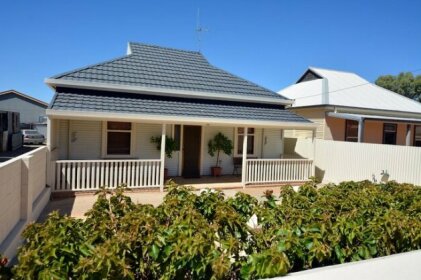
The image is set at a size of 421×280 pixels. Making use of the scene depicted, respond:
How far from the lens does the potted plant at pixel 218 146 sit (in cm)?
1314

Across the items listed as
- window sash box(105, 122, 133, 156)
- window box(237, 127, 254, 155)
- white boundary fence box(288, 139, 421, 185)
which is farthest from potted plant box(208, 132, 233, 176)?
white boundary fence box(288, 139, 421, 185)

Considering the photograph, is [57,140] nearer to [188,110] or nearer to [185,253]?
[188,110]

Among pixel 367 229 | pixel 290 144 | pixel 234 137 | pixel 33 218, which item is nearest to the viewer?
pixel 367 229

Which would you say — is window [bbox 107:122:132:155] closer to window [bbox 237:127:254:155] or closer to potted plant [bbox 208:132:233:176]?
potted plant [bbox 208:132:233:176]

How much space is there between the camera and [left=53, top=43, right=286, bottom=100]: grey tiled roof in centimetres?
1205

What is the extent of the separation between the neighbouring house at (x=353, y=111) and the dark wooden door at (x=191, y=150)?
6.27 meters

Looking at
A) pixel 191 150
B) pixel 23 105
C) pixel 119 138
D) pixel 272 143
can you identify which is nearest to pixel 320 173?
pixel 272 143

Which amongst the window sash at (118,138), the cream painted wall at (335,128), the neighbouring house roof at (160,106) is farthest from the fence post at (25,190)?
the cream painted wall at (335,128)

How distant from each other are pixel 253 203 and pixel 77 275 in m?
2.55

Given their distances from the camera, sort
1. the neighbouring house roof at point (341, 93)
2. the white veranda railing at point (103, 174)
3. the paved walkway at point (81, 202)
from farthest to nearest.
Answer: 1. the neighbouring house roof at point (341, 93)
2. the white veranda railing at point (103, 174)
3. the paved walkway at point (81, 202)

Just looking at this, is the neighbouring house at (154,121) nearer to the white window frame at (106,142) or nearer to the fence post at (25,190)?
the white window frame at (106,142)

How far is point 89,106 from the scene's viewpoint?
33.1 feet

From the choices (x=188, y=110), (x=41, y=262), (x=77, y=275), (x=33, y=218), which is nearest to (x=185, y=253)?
(x=77, y=275)

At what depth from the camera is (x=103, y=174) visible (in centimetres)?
1012
